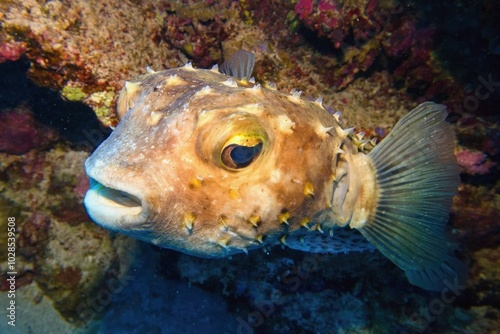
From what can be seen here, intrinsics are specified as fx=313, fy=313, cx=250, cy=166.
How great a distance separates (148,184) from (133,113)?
2.53 feet

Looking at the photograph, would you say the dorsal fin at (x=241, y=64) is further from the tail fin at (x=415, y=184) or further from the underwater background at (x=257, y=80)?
the tail fin at (x=415, y=184)

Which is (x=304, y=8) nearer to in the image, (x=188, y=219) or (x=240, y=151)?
(x=240, y=151)

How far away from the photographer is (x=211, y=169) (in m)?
2.02

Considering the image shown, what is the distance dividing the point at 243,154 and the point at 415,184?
1703 millimetres

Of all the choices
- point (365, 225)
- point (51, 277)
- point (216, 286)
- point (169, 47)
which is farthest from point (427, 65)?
point (51, 277)

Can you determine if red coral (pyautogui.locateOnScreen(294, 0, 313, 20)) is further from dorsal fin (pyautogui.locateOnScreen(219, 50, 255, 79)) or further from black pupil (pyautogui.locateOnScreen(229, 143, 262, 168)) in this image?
black pupil (pyautogui.locateOnScreen(229, 143, 262, 168))

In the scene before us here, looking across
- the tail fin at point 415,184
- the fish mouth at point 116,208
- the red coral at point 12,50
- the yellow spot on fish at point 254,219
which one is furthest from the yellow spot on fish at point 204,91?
the red coral at point 12,50

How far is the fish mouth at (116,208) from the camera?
1973mm

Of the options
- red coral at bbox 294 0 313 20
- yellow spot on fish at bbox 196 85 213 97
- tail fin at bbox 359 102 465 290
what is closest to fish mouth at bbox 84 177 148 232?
yellow spot on fish at bbox 196 85 213 97

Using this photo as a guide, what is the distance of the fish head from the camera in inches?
77.1

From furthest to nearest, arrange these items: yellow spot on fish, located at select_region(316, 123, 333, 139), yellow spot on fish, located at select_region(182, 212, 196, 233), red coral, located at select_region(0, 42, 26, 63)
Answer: red coral, located at select_region(0, 42, 26, 63) < yellow spot on fish, located at select_region(316, 123, 333, 139) < yellow spot on fish, located at select_region(182, 212, 196, 233)

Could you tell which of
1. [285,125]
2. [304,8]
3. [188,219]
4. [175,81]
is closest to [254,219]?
[188,219]

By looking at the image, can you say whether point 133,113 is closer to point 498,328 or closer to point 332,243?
point 332,243

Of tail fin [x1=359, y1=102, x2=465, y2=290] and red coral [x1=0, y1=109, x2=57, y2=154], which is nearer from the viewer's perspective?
tail fin [x1=359, y1=102, x2=465, y2=290]
